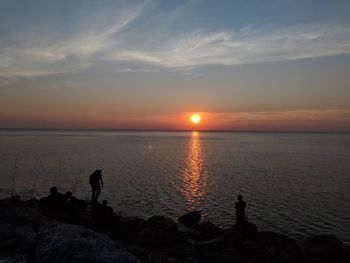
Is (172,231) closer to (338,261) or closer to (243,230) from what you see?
(243,230)

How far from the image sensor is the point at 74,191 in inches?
1347

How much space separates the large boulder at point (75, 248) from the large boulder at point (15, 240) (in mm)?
491

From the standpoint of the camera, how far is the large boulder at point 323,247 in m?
15.4

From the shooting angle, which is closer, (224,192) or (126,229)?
(126,229)

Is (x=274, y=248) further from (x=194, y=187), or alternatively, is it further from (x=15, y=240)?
(x=194, y=187)

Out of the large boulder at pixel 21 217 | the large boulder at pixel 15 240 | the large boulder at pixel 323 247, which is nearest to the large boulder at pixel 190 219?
the large boulder at pixel 323 247

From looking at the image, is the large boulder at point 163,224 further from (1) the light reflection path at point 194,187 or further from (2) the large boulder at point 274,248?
(1) the light reflection path at point 194,187

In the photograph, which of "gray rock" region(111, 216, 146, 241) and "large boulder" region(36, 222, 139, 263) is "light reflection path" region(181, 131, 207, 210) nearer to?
"gray rock" region(111, 216, 146, 241)

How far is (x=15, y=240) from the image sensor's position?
9.82 m

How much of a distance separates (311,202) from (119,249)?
82.3 ft

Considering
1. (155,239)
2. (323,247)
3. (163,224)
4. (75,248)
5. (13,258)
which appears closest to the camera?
(75,248)

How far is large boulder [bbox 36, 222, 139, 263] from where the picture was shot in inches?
328

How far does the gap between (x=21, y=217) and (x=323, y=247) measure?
14759 millimetres

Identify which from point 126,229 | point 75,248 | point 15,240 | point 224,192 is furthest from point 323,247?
point 224,192
